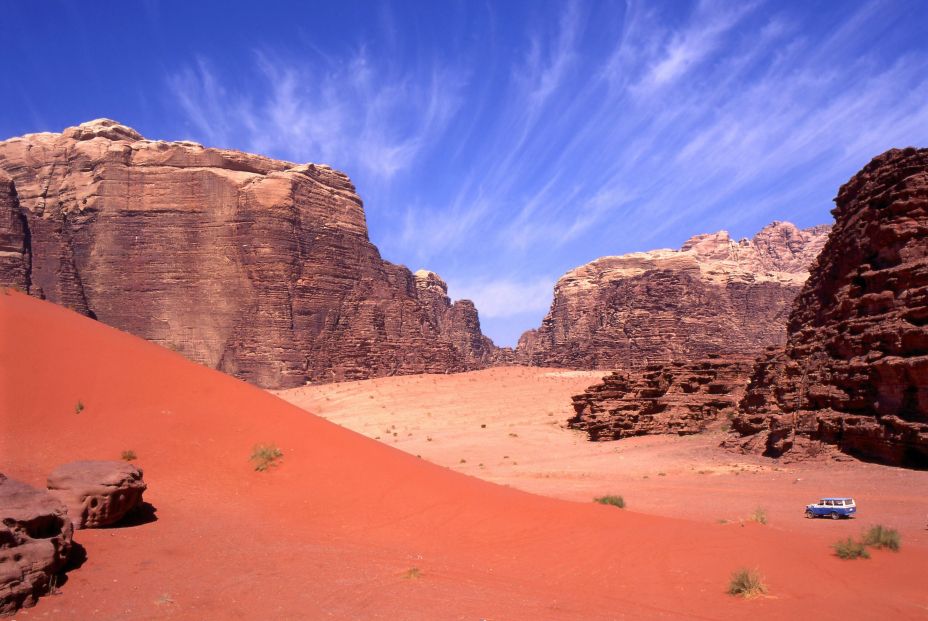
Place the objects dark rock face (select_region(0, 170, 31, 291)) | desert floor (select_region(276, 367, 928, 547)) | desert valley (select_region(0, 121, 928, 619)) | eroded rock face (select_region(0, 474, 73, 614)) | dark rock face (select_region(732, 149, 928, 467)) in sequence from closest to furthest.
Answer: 1. eroded rock face (select_region(0, 474, 73, 614))
2. desert valley (select_region(0, 121, 928, 619))
3. desert floor (select_region(276, 367, 928, 547))
4. dark rock face (select_region(732, 149, 928, 467))
5. dark rock face (select_region(0, 170, 31, 291))

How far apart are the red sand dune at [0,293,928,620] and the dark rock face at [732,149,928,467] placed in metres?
8.52

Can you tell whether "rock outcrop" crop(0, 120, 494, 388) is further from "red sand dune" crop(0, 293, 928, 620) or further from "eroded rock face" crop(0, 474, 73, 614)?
"eroded rock face" crop(0, 474, 73, 614)

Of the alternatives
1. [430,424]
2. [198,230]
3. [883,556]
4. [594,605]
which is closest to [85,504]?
[594,605]

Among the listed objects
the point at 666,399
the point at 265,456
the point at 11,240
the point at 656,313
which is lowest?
the point at 265,456

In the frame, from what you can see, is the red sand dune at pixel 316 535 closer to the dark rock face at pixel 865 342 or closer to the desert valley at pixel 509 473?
the desert valley at pixel 509 473

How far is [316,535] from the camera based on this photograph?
838 cm

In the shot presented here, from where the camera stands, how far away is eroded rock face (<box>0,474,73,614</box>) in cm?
509

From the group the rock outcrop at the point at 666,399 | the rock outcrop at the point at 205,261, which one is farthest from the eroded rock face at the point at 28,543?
the rock outcrop at the point at 205,261

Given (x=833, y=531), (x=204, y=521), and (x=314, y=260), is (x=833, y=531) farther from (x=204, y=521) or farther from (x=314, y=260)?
(x=314, y=260)

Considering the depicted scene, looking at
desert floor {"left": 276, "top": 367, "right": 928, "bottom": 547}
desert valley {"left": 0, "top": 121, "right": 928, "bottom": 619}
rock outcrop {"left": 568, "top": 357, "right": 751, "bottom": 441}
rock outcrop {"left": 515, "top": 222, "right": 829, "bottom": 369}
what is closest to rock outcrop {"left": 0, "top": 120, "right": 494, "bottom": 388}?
desert floor {"left": 276, "top": 367, "right": 928, "bottom": 547}

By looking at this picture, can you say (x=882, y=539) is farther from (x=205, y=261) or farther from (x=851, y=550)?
(x=205, y=261)

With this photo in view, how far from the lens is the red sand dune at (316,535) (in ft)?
19.9

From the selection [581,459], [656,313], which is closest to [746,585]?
[581,459]

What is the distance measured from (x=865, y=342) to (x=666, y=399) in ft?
47.0
